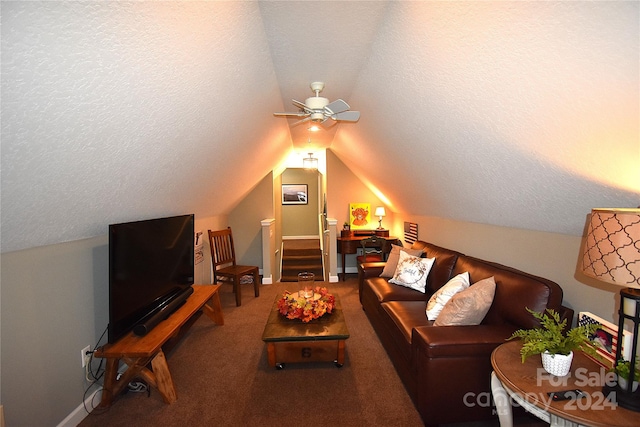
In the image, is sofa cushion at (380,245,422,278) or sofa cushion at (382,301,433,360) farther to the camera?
sofa cushion at (380,245,422,278)

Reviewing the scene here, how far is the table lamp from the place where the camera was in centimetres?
108

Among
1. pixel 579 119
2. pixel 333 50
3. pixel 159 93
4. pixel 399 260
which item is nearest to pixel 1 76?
pixel 159 93

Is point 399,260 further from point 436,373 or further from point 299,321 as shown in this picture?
point 436,373

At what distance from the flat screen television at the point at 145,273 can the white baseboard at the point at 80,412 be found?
→ 0.51 metres

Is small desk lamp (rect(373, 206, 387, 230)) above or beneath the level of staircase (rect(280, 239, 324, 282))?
above

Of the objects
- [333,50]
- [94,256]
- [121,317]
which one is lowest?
[121,317]

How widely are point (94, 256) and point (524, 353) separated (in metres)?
2.86

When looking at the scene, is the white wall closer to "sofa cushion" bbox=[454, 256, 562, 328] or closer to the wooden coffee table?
the wooden coffee table

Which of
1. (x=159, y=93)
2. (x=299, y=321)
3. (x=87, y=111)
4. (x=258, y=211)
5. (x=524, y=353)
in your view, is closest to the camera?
(x=87, y=111)

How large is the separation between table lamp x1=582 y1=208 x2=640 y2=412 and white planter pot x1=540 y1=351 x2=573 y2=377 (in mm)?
145

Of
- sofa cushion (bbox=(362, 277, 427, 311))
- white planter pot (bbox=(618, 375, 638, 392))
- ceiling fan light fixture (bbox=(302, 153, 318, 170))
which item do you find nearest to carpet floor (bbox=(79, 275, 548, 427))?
sofa cushion (bbox=(362, 277, 427, 311))

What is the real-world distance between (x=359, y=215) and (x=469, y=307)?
12.6ft

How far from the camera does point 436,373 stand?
1.81 metres

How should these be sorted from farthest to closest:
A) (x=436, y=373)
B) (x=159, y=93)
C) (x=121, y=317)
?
1. (x=121, y=317)
2. (x=436, y=373)
3. (x=159, y=93)
